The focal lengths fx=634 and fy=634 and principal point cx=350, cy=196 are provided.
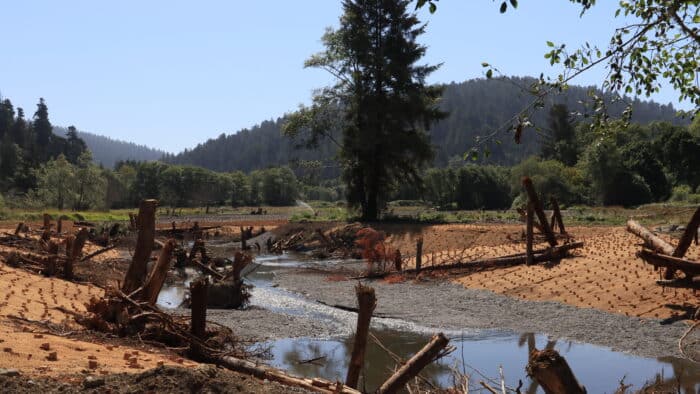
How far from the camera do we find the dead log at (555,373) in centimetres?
426

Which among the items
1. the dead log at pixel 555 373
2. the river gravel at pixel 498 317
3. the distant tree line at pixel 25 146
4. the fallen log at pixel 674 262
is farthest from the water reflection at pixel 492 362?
the distant tree line at pixel 25 146

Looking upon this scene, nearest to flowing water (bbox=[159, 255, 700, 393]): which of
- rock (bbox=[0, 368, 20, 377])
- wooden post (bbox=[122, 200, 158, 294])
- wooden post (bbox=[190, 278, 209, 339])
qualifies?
wooden post (bbox=[190, 278, 209, 339])

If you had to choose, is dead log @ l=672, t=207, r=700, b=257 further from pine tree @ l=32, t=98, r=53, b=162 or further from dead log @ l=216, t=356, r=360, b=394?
pine tree @ l=32, t=98, r=53, b=162

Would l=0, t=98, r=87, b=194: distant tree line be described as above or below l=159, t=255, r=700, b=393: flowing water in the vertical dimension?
above

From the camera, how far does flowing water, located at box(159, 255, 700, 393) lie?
10906 millimetres

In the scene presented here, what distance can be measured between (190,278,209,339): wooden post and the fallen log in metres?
10.0

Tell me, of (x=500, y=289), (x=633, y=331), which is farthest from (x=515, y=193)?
(x=633, y=331)

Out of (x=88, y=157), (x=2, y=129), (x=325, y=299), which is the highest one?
(x=2, y=129)

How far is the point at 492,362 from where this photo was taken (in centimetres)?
1223

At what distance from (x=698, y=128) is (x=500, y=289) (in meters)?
46.8

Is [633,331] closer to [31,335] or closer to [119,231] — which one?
[31,335]

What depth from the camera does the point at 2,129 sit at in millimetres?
137875

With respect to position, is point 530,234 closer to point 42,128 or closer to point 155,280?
point 155,280

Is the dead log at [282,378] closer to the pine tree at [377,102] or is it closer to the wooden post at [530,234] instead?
the wooden post at [530,234]
